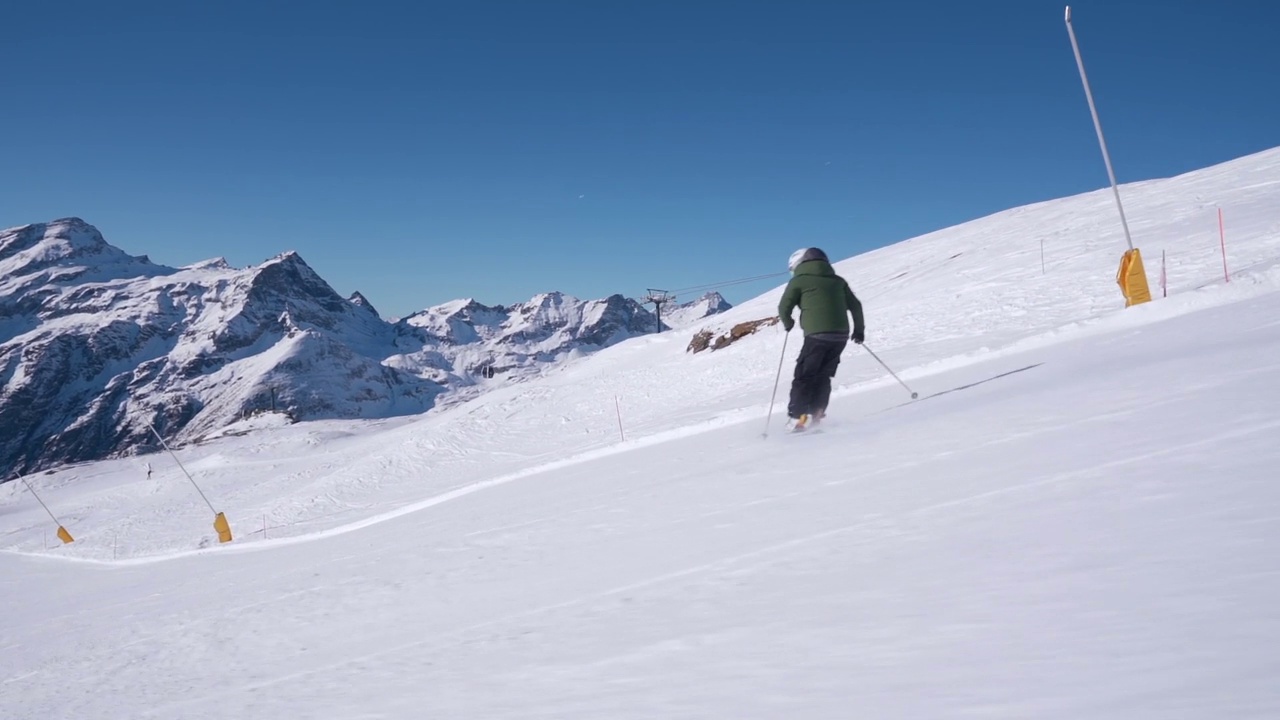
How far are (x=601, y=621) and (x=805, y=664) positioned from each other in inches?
54.6

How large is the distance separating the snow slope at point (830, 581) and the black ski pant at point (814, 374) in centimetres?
42

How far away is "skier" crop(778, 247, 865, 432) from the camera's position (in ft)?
29.0

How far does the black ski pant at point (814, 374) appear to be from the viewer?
8867 mm

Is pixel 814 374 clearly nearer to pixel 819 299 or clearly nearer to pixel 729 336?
pixel 819 299

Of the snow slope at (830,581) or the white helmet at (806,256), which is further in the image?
the white helmet at (806,256)

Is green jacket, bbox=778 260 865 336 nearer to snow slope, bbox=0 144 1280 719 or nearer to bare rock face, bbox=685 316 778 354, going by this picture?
snow slope, bbox=0 144 1280 719

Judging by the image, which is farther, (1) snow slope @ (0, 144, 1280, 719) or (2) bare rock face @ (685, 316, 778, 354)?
(2) bare rock face @ (685, 316, 778, 354)

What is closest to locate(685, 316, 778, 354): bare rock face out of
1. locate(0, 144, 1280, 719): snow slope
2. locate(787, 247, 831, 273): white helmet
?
locate(0, 144, 1280, 719): snow slope

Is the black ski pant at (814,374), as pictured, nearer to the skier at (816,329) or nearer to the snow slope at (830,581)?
the skier at (816,329)

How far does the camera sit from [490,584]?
5398 mm

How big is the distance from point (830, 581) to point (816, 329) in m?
5.41

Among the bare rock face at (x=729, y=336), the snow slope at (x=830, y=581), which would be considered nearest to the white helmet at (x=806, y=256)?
the snow slope at (x=830, y=581)

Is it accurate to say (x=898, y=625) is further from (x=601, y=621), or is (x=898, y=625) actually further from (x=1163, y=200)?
(x=1163, y=200)

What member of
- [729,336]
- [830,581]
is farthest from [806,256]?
[729,336]
